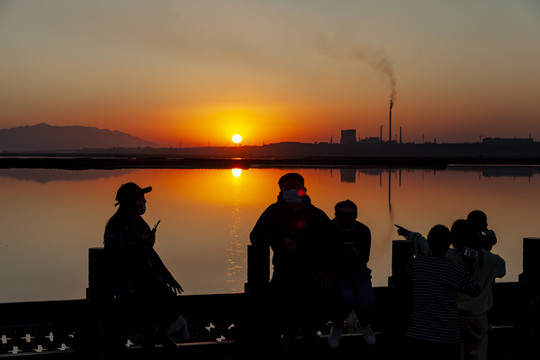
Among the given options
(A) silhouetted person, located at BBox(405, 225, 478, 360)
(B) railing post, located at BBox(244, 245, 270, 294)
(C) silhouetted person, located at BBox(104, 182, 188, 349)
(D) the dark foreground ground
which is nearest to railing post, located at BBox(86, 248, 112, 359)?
(C) silhouetted person, located at BBox(104, 182, 188, 349)

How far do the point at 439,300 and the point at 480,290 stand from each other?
753mm

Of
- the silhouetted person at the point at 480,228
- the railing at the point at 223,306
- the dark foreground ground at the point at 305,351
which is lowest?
the dark foreground ground at the point at 305,351

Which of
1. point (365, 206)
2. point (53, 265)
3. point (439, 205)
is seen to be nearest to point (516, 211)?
point (439, 205)

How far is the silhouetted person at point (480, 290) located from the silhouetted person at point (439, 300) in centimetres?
46

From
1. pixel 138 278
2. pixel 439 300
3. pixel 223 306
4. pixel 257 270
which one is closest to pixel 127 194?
pixel 138 278

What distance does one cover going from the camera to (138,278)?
17.3ft

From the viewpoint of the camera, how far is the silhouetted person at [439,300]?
492 centimetres

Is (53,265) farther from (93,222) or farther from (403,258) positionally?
(403,258)

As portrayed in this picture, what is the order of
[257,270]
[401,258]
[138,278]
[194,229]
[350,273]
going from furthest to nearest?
[194,229] → [350,273] → [401,258] → [257,270] → [138,278]

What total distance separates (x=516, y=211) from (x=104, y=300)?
4317 centimetres

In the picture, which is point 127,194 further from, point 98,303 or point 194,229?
point 194,229

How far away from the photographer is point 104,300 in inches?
195

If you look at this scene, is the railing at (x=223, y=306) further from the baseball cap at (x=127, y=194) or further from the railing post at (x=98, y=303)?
the baseball cap at (x=127, y=194)

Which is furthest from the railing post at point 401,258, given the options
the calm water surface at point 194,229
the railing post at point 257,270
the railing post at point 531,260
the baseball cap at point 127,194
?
the calm water surface at point 194,229
